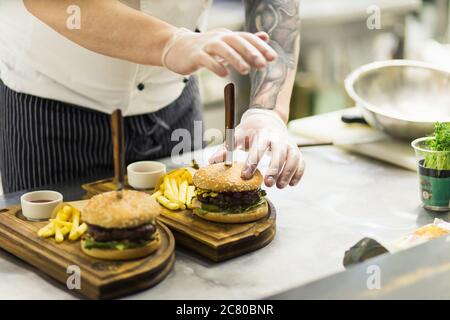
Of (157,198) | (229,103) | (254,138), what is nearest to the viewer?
(229,103)

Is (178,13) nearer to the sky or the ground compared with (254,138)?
nearer to the sky

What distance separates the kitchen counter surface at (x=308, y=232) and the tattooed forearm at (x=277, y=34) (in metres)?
0.28

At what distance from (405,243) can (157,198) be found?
0.66m

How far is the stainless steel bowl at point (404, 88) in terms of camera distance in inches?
111

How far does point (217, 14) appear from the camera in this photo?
4.50 metres

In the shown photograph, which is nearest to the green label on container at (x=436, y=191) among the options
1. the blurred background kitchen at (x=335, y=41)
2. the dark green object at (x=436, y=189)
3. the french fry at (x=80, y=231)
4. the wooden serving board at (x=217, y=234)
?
the dark green object at (x=436, y=189)

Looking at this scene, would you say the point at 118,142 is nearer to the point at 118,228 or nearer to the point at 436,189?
the point at 118,228

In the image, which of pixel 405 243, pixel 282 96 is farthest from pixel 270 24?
pixel 405 243

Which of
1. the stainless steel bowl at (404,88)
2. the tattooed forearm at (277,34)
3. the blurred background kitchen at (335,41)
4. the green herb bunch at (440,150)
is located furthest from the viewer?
the blurred background kitchen at (335,41)

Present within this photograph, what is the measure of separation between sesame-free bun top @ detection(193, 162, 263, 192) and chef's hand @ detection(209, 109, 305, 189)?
0.02m

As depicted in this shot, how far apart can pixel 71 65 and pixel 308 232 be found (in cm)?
92

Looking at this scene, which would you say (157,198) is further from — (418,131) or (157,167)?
(418,131)
